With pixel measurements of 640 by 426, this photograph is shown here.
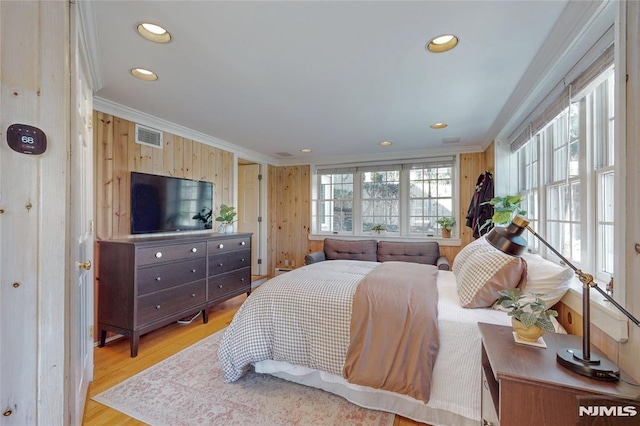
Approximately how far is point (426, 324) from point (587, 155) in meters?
1.34

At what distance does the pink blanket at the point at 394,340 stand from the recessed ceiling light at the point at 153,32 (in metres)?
1.99

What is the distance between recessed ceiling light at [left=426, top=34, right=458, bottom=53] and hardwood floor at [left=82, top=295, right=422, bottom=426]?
231cm

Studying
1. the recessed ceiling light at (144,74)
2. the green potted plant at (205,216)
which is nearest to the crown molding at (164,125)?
the recessed ceiling light at (144,74)

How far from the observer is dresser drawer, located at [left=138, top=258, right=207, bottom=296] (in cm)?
250

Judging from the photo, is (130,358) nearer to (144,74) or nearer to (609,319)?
(144,74)

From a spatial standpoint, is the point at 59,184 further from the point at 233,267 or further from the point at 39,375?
the point at 233,267

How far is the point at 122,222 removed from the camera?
288 cm

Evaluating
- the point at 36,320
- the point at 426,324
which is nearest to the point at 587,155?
the point at 426,324

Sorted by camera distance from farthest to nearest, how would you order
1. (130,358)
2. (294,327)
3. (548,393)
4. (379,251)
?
(379,251) → (130,358) → (294,327) → (548,393)

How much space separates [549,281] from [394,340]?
3.02 feet

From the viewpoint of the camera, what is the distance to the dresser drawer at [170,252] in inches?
98.2

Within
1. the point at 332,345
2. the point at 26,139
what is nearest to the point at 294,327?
the point at 332,345

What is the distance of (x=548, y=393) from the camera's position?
881 millimetres

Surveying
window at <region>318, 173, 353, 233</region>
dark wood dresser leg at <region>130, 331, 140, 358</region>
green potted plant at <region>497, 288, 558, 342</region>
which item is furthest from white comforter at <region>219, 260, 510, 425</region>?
window at <region>318, 173, 353, 233</region>
